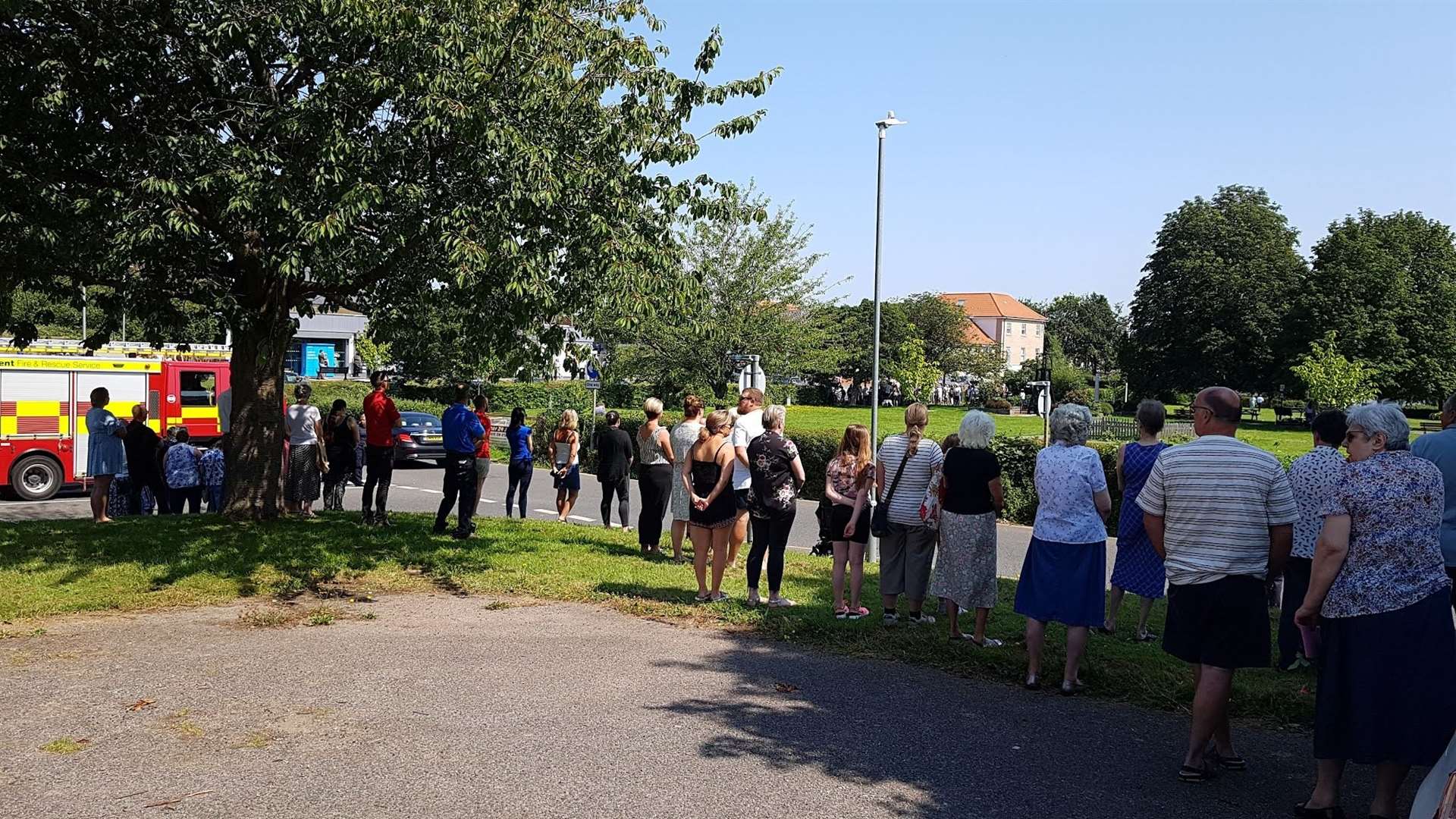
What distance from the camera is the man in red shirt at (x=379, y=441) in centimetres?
1303

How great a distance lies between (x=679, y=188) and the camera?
37.4ft

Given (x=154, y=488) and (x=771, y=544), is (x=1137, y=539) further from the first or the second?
(x=154, y=488)

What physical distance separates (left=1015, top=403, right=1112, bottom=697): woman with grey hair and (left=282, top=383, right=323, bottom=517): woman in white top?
401 inches

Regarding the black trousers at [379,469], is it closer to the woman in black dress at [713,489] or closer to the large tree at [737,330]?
the woman in black dress at [713,489]

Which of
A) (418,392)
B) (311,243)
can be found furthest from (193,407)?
(418,392)

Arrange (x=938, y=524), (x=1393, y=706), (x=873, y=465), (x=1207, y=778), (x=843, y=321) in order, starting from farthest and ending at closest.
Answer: (x=843, y=321), (x=873, y=465), (x=938, y=524), (x=1207, y=778), (x=1393, y=706)

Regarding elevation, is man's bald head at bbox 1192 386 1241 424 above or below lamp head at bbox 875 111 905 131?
below

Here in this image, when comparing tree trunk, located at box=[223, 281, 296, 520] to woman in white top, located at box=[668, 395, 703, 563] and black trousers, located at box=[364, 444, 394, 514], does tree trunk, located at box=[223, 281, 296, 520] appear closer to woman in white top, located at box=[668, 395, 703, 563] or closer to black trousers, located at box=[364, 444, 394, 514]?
black trousers, located at box=[364, 444, 394, 514]

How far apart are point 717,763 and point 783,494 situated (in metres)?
3.42

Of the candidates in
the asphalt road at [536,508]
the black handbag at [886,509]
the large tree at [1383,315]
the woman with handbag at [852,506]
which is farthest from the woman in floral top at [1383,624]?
the large tree at [1383,315]

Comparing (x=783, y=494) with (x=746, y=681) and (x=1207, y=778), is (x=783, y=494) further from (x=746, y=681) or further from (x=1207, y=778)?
(x=1207, y=778)

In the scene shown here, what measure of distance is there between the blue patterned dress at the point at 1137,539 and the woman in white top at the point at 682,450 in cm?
370

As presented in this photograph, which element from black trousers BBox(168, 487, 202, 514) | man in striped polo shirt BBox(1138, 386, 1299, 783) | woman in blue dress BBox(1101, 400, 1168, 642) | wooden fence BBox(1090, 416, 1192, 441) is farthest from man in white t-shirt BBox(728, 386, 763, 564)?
wooden fence BBox(1090, 416, 1192, 441)

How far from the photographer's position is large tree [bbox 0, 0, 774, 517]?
9.52 metres
